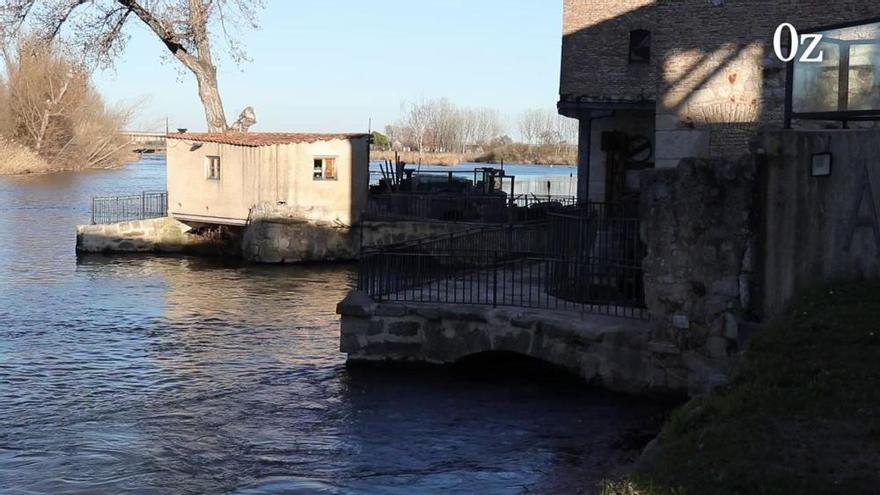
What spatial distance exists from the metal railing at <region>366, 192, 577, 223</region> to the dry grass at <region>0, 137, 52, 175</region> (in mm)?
48913

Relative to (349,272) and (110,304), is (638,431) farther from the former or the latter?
(349,272)

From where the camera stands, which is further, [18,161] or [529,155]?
[529,155]

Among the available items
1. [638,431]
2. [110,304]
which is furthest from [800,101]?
[110,304]

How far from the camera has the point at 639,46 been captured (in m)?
25.8

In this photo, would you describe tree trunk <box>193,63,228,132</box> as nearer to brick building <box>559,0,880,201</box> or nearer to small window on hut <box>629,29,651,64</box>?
brick building <box>559,0,880,201</box>

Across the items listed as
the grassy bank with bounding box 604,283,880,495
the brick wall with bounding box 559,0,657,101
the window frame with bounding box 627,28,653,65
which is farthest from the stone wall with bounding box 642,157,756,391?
the window frame with bounding box 627,28,653,65

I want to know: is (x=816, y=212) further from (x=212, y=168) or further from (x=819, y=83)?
(x=212, y=168)

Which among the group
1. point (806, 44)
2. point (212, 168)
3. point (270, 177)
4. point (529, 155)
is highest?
point (529, 155)

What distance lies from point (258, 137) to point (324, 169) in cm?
263

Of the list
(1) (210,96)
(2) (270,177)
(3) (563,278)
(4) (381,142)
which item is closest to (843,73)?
(3) (563,278)

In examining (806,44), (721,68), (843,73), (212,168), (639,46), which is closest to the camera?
(843,73)

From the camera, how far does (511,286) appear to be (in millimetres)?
15641

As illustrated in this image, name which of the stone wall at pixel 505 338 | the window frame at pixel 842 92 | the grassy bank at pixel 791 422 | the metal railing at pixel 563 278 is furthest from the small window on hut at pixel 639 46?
the grassy bank at pixel 791 422

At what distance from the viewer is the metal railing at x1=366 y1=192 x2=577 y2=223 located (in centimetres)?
2881
